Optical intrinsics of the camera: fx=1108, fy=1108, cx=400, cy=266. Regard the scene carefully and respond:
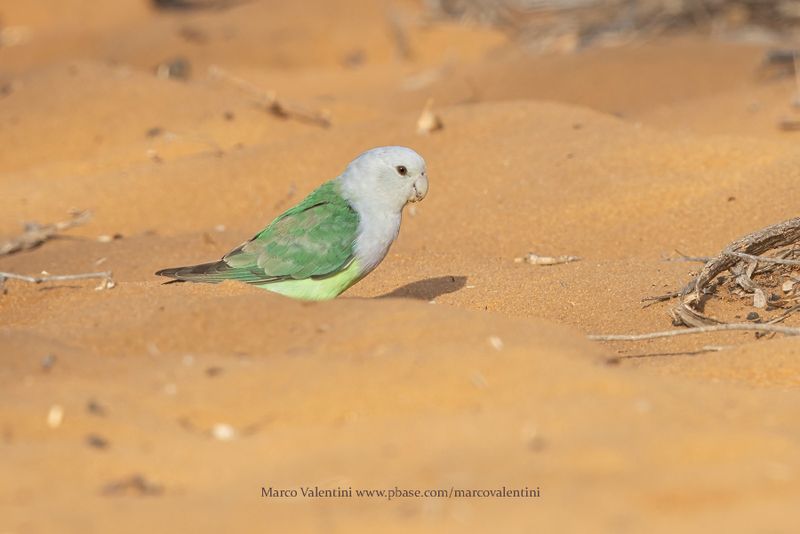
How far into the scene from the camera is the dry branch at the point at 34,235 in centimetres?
667

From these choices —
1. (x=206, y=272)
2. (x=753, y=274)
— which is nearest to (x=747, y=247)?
(x=753, y=274)

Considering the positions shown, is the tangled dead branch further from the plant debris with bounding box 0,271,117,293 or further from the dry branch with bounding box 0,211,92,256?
the dry branch with bounding box 0,211,92,256

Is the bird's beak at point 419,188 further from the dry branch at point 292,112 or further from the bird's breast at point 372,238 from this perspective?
the dry branch at point 292,112

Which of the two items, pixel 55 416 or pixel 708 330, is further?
pixel 708 330

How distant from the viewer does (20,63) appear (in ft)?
41.5

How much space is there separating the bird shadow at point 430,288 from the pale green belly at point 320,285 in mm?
349

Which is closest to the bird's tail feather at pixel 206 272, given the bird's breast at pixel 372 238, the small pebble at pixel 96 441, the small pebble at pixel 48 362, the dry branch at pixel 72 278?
the dry branch at pixel 72 278

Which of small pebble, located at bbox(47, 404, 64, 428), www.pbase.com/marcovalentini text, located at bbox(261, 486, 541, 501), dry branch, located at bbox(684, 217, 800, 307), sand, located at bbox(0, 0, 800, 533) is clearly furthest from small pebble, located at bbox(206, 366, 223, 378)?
dry branch, located at bbox(684, 217, 800, 307)

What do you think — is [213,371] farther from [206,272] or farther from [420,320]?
[206,272]

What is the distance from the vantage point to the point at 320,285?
5.14 meters

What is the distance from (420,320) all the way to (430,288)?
164cm

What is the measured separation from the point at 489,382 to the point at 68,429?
124 cm

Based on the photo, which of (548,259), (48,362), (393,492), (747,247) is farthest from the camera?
(548,259)

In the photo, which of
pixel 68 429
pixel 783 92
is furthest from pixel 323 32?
pixel 68 429
